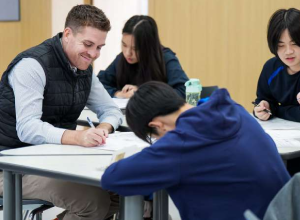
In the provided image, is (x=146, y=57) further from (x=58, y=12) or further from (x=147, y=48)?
(x=58, y=12)

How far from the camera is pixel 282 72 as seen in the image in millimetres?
2930

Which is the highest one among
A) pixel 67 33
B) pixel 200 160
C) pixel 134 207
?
pixel 67 33

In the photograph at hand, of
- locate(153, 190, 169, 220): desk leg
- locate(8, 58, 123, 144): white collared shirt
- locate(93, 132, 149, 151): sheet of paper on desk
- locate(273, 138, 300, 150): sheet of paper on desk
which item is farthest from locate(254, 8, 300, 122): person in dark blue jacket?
locate(8, 58, 123, 144): white collared shirt

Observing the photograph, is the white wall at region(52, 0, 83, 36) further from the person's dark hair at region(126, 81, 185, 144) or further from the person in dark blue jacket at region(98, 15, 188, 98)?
the person's dark hair at region(126, 81, 185, 144)

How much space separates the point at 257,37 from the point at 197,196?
11.1ft

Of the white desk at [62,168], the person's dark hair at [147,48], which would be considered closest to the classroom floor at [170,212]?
the person's dark hair at [147,48]

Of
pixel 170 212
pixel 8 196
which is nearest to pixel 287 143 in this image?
pixel 8 196

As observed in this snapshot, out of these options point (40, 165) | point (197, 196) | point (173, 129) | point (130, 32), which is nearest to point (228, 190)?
point (197, 196)

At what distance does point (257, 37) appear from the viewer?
454cm

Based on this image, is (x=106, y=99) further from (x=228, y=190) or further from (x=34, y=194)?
(x=228, y=190)

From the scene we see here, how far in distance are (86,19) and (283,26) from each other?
3.53 feet

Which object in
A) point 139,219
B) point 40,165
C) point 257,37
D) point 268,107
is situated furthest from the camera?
point 257,37

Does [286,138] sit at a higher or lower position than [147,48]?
lower

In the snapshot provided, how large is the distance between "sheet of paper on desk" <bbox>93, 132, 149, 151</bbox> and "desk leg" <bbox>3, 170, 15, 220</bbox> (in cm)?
38
